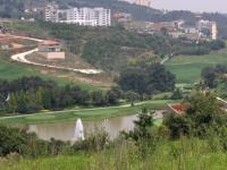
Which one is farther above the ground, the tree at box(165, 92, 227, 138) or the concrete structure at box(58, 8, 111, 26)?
the tree at box(165, 92, 227, 138)

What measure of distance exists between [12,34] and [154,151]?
3691cm

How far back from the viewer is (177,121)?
20.9 ft

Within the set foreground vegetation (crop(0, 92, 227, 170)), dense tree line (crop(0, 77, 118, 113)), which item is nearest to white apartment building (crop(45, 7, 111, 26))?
dense tree line (crop(0, 77, 118, 113))

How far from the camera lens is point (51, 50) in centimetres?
3403

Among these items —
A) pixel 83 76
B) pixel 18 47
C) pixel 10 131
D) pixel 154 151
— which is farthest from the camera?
pixel 18 47

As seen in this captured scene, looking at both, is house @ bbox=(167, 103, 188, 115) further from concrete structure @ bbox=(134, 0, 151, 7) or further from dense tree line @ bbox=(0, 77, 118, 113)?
concrete structure @ bbox=(134, 0, 151, 7)

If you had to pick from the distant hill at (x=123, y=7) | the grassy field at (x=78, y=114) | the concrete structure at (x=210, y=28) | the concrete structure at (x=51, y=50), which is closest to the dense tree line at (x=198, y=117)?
the grassy field at (x=78, y=114)

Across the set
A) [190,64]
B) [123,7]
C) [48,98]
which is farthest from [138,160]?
[123,7]

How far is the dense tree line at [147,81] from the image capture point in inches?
1172

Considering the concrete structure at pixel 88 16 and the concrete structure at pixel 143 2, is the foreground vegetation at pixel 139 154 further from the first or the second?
the concrete structure at pixel 143 2

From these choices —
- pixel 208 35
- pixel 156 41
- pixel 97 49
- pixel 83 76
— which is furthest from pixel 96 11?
pixel 83 76

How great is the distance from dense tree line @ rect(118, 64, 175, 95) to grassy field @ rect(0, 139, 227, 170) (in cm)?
2553

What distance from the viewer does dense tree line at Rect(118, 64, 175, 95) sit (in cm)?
2977

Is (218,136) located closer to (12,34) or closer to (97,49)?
(97,49)
